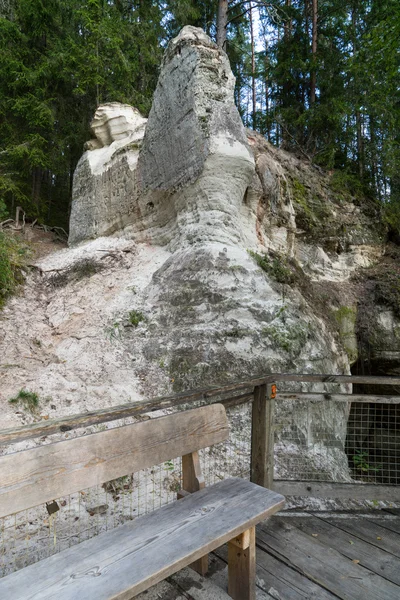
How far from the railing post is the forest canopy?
36.1ft

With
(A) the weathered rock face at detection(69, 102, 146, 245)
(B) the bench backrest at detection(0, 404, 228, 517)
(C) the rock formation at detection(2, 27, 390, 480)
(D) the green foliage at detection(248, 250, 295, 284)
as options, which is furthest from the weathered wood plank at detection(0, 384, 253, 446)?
(A) the weathered rock face at detection(69, 102, 146, 245)

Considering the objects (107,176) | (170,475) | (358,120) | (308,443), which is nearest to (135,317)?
(170,475)

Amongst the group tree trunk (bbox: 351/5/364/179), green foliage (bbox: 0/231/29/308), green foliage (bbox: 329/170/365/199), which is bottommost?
green foliage (bbox: 0/231/29/308)

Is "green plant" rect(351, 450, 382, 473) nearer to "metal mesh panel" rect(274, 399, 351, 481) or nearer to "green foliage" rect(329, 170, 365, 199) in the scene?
"metal mesh panel" rect(274, 399, 351, 481)

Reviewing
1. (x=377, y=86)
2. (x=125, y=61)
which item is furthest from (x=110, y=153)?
(x=377, y=86)

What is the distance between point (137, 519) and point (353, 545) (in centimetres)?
173

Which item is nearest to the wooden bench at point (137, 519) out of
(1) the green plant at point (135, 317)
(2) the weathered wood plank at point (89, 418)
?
(2) the weathered wood plank at point (89, 418)

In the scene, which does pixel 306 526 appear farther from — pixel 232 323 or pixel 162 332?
pixel 162 332

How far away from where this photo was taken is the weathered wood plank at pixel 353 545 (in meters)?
2.55

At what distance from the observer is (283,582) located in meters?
2.42

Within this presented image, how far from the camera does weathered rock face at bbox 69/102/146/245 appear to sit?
973 cm

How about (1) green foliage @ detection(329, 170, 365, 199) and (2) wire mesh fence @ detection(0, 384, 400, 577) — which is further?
(1) green foliage @ detection(329, 170, 365, 199)

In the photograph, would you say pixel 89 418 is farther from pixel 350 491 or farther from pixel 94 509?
pixel 350 491

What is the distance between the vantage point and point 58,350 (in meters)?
6.06
